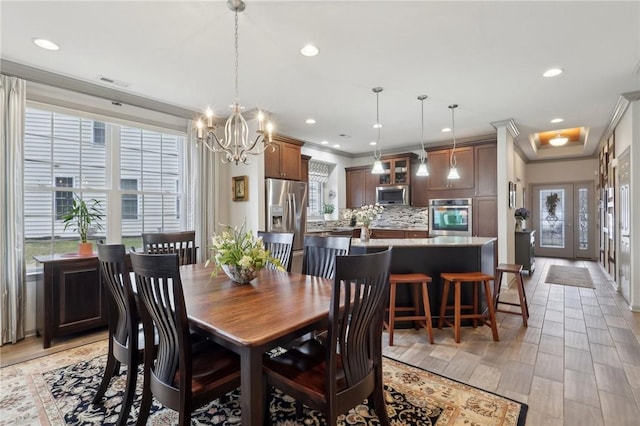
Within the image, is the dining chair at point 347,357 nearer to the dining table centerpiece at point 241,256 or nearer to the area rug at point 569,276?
the dining table centerpiece at point 241,256

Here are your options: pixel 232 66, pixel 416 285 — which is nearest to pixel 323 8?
pixel 232 66

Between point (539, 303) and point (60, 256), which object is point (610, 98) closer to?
point (539, 303)

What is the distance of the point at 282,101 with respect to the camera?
3947 mm

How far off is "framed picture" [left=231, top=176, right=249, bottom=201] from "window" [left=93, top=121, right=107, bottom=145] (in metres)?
1.62

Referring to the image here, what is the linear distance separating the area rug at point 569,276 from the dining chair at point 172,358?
5895 millimetres

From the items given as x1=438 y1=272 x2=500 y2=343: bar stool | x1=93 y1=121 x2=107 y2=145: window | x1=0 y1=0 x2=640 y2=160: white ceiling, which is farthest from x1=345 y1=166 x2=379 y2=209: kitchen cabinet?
x1=93 y1=121 x2=107 y2=145: window

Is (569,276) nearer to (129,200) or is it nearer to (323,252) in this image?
(323,252)

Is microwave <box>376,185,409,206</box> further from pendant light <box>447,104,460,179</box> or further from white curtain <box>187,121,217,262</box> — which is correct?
white curtain <box>187,121,217,262</box>

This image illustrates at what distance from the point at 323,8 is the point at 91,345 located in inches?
137

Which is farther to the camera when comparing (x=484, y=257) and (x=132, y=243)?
(x=132, y=243)

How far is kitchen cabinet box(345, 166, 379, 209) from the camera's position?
22.6 ft

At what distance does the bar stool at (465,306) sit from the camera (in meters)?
3.01

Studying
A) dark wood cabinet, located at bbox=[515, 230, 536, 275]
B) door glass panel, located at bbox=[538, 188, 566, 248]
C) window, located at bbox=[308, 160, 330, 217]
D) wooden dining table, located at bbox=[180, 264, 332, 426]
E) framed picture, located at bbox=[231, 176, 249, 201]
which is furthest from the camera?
door glass panel, located at bbox=[538, 188, 566, 248]

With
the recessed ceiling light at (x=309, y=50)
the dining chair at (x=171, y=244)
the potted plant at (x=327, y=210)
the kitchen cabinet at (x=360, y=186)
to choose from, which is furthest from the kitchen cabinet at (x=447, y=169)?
the dining chair at (x=171, y=244)
